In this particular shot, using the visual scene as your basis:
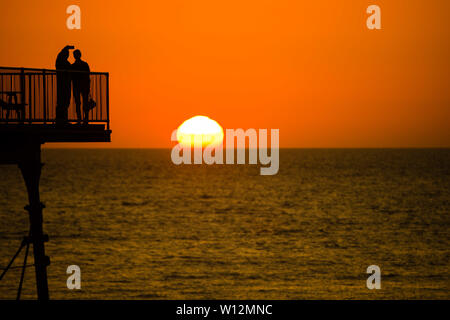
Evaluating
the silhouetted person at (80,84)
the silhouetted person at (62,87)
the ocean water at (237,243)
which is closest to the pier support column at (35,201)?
the silhouetted person at (62,87)

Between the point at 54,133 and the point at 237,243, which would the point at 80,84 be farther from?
the point at 237,243

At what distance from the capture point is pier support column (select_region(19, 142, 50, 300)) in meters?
17.2

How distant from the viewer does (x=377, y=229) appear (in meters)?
70.8

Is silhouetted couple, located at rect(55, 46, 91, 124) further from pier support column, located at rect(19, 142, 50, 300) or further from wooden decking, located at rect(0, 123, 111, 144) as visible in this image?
pier support column, located at rect(19, 142, 50, 300)

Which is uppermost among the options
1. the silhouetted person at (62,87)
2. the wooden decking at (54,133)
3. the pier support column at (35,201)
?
the silhouetted person at (62,87)

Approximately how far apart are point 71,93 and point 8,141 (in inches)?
82.7

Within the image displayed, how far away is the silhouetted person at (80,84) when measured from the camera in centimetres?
1723

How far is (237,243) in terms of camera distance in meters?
59.3

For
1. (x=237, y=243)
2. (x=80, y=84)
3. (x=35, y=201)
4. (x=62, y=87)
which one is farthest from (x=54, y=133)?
(x=237, y=243)

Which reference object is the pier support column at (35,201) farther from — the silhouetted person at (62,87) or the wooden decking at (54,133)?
the silhouetted person at (62,87)

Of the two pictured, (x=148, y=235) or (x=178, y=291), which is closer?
(x=178, y=291)
